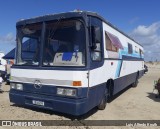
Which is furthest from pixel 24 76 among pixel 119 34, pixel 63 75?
pixel 119 34

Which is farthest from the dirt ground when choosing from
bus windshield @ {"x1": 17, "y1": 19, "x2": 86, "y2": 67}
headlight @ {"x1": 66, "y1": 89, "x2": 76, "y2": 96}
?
bus windshield @ {"x1": 17, "y1": 19, "x2": 86, "y2": 67}

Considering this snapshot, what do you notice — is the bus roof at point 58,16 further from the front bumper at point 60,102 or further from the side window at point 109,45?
the front bumper at point 60,102

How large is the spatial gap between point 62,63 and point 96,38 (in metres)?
1.43

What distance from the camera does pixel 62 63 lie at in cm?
797

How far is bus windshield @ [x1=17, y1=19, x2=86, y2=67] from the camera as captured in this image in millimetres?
7887

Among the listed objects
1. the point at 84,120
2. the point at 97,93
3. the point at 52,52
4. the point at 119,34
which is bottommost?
the point at 84,120

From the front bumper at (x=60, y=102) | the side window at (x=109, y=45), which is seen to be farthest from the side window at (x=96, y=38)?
the front bumper at (x=60, y=102)

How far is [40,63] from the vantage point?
8312mm

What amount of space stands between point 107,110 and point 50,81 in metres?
3.01

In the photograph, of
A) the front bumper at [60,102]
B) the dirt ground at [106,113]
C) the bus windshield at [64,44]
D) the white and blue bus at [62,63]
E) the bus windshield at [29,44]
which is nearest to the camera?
the front bumper at [60,102]

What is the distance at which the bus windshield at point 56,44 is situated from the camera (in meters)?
7.89

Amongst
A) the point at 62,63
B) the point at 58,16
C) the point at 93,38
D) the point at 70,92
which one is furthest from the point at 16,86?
the point at 93,38

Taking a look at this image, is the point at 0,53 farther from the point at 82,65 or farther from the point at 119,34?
the point at 82,65

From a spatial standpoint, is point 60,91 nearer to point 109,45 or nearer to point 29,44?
point 29,44
